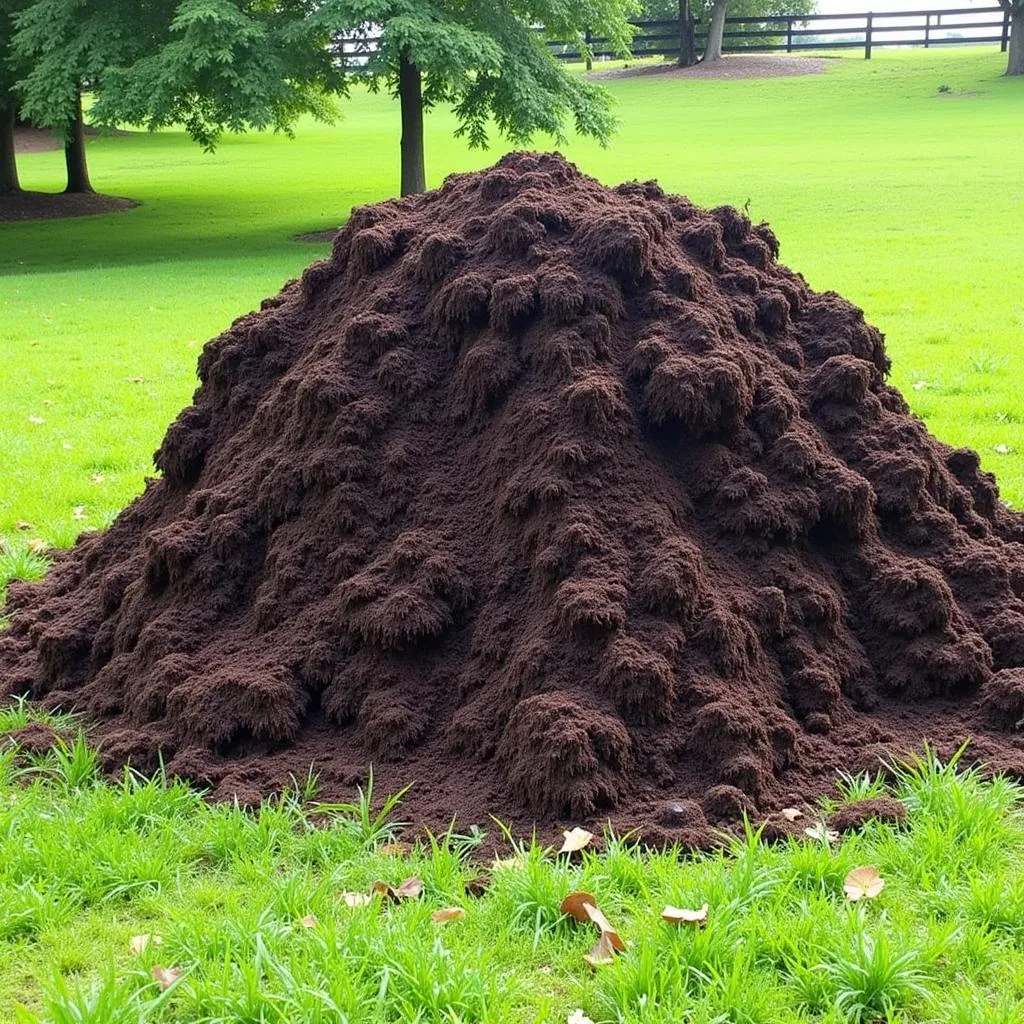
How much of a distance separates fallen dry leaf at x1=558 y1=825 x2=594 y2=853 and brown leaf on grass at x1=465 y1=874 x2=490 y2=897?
221 millimetres

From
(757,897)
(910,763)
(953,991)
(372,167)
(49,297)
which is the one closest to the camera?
(953,991)

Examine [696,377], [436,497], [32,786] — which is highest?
[696,377]

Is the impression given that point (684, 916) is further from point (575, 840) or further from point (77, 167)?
point (77, 167)

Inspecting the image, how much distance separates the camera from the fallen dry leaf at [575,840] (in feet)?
10.5

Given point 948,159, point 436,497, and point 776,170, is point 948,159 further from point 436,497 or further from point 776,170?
point 436,497

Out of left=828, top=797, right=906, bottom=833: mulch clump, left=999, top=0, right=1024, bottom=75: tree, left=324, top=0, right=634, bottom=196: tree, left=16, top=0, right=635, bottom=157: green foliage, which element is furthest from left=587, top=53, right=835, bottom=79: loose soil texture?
left=828, top=797, right=906, bottom=833: mulch clump

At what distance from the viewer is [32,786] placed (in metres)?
3.69

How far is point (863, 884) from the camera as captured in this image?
2969 mm

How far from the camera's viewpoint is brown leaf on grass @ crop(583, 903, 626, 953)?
2766mm

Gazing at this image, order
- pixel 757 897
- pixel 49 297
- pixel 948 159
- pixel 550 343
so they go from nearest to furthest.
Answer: pixel 757 897 → pixel 550 343 → pixel 49 297 → pixel 948 159

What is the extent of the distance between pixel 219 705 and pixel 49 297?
47.1 feet

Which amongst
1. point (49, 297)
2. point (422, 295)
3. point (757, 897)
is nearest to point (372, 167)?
point (49, 297)

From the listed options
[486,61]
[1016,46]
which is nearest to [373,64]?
[486,61]

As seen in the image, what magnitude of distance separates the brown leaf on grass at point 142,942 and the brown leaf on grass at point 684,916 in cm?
119
